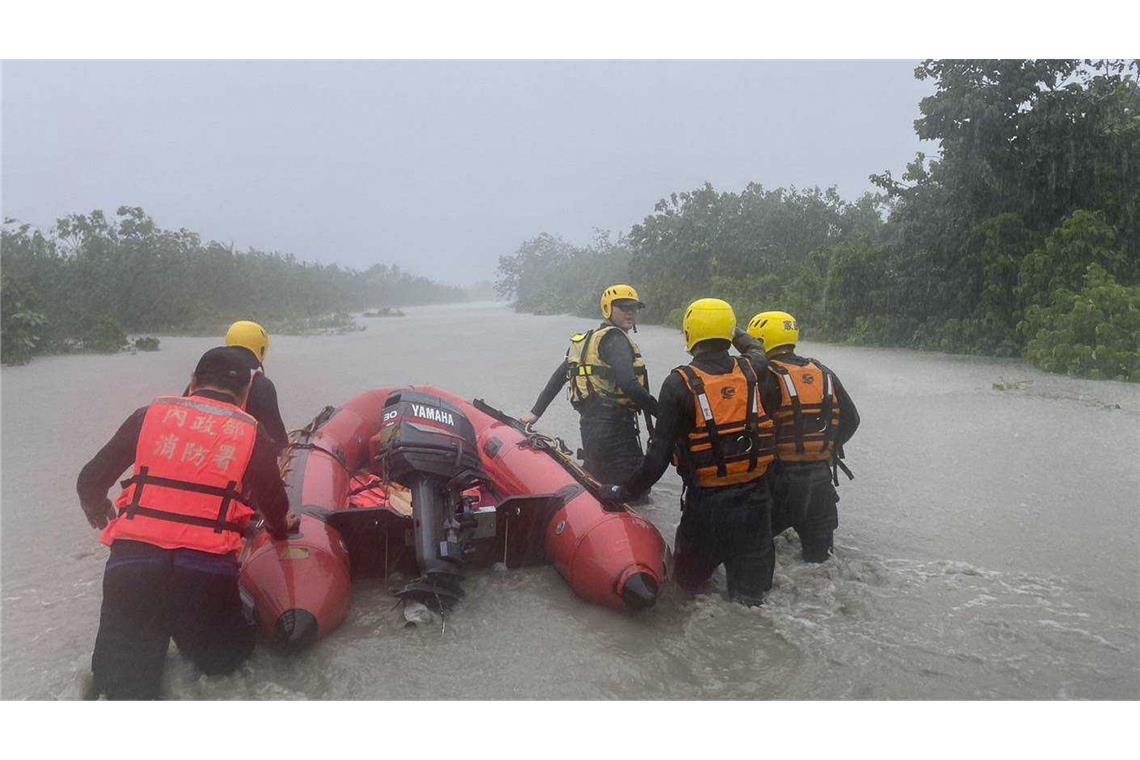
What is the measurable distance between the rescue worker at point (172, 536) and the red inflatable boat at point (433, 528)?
0.37m

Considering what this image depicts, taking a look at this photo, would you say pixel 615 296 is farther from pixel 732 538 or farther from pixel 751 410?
pixel 732 538

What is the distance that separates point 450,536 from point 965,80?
1112cm

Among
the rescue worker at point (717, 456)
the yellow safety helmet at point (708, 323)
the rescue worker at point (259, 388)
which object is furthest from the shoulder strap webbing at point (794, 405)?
the rescue worker at point (259, 388)

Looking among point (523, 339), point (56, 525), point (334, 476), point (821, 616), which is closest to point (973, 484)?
point (821, 616)

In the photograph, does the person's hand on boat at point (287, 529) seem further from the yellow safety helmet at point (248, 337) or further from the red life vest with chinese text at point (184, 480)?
the yellow safety helmet at point (248, 337)

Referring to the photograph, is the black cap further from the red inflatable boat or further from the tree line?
the tree line

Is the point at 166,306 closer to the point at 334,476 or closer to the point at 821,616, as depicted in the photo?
the point at 334,476

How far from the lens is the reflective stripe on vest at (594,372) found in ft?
14.5

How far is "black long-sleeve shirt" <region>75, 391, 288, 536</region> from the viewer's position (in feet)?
8.69

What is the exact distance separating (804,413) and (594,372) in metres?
1.34

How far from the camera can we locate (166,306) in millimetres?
13625

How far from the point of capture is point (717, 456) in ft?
10.4

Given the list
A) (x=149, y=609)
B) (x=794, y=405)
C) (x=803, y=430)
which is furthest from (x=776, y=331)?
(x=149, y=609)

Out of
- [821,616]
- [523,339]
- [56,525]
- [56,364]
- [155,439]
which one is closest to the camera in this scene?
[155,439]
